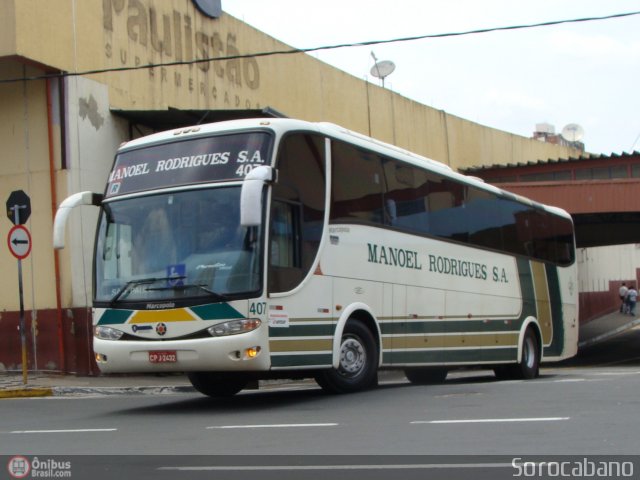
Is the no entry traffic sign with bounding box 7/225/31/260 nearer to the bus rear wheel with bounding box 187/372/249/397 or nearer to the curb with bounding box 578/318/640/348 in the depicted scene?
the bus rear wheel with bounding box 187/372/249/397

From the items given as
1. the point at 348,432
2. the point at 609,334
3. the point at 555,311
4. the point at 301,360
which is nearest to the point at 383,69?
the point at 609,334

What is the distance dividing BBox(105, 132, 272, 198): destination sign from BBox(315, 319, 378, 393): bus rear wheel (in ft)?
8.58

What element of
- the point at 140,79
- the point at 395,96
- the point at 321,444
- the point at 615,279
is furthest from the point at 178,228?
the point at 615,279

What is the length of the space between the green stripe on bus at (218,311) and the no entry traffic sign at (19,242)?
689 centimetres

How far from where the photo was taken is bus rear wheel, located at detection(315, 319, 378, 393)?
487 inches

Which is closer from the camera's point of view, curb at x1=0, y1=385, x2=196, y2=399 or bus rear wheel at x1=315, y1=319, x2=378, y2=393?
bus rear wheel at x1=315, y1=319, x2=378, y2=393

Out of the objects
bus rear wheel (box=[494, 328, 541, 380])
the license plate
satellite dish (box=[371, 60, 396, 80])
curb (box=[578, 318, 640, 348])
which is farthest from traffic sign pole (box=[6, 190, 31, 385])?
curb (box=[578, 318, 640, 348])

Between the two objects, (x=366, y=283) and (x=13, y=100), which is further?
(x=13, y=100)

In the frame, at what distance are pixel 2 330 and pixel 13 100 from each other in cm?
481

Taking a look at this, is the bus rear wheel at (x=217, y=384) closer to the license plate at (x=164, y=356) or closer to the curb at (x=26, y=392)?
the license plate at (x=164, y=356)

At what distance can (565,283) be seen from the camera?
21.4m
